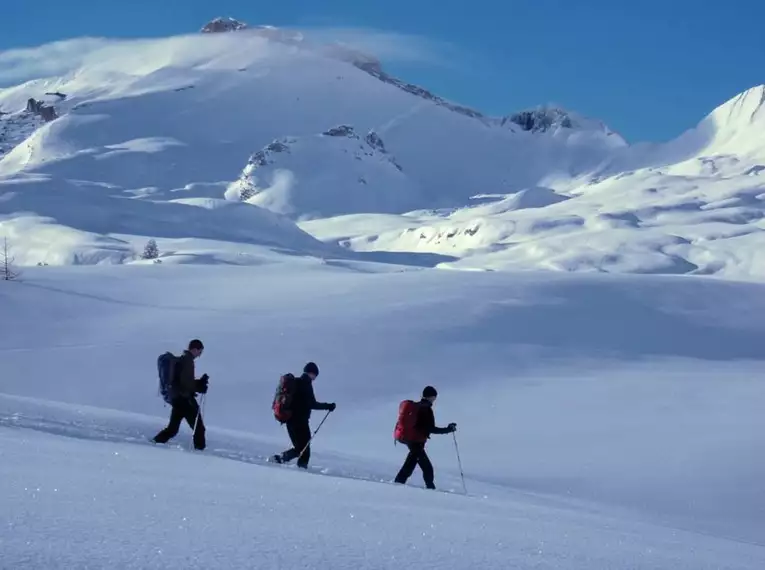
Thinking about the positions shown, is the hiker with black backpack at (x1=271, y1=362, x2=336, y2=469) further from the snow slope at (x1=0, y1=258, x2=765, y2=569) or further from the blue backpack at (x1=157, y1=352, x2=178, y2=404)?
the blue backpack at (x1=157, y1=352, x2=178, y2=404)

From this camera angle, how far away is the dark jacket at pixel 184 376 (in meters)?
9.92

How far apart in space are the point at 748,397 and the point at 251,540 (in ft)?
54.4

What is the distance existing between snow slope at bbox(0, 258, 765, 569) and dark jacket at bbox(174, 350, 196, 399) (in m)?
0.67

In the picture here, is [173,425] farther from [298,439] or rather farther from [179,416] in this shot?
[298,439]

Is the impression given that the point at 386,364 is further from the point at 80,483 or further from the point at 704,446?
the point at 80,483

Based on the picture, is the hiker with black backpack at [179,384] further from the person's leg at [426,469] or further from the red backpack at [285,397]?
the person's leg at [426,469]

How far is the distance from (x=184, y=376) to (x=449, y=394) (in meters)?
10.5

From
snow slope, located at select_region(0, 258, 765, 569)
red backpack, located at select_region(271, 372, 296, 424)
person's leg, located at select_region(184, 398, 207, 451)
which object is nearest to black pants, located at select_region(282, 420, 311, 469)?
red backpack, located at select_region(271, 372, 296, 424)

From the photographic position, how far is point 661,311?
94.2ft

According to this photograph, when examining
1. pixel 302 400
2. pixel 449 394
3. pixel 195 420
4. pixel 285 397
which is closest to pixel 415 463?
pixel 302 400

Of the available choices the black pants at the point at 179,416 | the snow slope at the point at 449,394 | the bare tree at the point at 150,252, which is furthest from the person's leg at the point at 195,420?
the bare tree at the point at 150,252

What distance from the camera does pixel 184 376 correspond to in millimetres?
9930

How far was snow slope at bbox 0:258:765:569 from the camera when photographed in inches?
287

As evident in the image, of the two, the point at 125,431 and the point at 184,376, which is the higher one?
the point at 184,376
